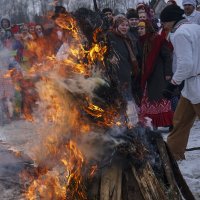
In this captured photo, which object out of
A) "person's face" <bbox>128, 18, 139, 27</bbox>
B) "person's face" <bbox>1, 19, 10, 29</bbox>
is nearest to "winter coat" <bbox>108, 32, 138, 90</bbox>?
"person's face" <bbox>128, 18, 139, 27</bbox>

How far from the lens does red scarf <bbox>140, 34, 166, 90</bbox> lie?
256 inches

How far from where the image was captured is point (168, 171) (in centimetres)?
373

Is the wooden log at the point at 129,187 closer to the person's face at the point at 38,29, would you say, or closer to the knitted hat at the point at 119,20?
the knitted hat at the point at 119,20

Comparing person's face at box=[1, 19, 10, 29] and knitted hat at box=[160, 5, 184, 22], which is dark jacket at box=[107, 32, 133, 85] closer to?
knitted hat at box=[160, 5, 184, 22]

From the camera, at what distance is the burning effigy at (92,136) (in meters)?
3.53

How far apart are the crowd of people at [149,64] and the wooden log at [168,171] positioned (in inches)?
14.9

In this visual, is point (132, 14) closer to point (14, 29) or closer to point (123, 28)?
point (123, 28)

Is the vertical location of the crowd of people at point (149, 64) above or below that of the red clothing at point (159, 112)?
above

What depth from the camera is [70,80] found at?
12.0 ft

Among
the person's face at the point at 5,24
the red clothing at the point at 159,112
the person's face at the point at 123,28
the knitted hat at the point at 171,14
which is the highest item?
the knitted hat at the point at 171,14

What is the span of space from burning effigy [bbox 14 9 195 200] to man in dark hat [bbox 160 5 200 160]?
1.37 m

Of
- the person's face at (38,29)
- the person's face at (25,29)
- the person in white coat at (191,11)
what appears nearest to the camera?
the person in white coat at (191,11)

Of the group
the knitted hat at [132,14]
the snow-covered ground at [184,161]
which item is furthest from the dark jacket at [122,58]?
the knitted hat at [132,14]

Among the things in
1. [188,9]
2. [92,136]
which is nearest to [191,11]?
[188,9]
